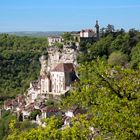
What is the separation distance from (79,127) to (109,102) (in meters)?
0.74

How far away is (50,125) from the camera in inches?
385

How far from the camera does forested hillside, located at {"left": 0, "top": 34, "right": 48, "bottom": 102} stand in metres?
62.7

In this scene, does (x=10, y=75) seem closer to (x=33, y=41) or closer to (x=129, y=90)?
(x=33, y=41)

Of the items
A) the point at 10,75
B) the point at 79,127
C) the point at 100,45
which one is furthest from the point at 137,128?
the point at 10,75

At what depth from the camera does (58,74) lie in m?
46.7

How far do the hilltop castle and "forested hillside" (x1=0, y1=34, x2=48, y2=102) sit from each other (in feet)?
27.2

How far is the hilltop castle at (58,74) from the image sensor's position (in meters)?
45.8

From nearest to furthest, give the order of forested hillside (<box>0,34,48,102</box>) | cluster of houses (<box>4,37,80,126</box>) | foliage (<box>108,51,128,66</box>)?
cluster of houses (<box>4,37,80,126</box>) < foliage (<box>108,51,128,66</box>) < forested hillside (<box>0,34,48,102</box>)

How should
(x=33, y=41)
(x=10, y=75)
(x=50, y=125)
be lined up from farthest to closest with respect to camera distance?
(x=33, y=41), (x=10, y=75), (x=50, y=125)

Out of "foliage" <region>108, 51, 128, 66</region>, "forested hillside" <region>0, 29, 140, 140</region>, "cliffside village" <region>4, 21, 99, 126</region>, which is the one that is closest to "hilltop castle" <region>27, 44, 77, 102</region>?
"cliffside village" <region>4, 21, 99, 126</region>

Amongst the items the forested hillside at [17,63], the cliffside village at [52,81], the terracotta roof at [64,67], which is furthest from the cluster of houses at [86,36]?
the forested hillside at [17,63]

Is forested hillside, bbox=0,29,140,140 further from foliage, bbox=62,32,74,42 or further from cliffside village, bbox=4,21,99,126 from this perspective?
foliage, bbox=62,32,74,42

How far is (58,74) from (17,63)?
25.7 m

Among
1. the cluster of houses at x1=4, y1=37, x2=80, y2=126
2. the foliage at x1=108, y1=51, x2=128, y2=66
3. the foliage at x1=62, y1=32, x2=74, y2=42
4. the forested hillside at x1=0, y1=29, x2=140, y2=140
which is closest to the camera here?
the forested hillside at x1=0, y1=29, x2=140, y2=140
